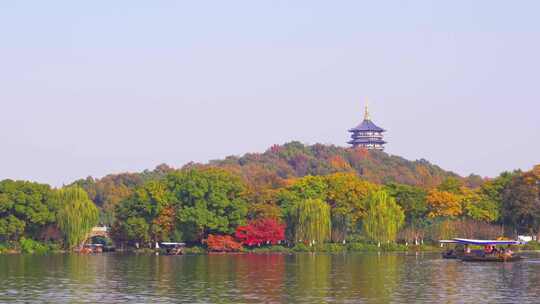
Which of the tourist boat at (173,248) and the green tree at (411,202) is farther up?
the green tree at (411,202)

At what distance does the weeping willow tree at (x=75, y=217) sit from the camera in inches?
3469

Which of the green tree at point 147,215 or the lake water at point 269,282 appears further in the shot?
the green tree at point 147,215

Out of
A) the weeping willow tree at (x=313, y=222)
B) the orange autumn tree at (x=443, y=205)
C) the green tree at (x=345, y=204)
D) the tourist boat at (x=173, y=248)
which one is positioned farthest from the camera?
the orange autumn tree at (x=443, y=205)

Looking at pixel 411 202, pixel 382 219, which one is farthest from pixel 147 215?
pixel 411 202

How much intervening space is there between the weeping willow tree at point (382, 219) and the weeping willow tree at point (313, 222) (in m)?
3.70

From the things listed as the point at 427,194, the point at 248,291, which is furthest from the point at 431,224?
the point at 248,291

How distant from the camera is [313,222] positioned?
87.9m

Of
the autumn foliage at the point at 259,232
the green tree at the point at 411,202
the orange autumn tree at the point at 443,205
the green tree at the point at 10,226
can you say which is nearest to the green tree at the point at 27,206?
the green tree at the point at 10,226

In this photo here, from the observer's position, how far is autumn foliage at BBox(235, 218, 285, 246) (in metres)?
88.1

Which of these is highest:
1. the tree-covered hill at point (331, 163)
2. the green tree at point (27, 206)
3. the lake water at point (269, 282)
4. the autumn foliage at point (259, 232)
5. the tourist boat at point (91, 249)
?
the tree-covered hill at point (331, 163)

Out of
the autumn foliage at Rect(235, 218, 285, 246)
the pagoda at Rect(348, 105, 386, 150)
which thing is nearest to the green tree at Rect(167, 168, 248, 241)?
the autumn foliage at Rect(235, 218, 285, 246)

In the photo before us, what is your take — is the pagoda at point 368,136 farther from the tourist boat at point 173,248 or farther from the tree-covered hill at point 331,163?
the tourist boat at point 173,248

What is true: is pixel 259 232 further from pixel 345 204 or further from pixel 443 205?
pixel 443 205

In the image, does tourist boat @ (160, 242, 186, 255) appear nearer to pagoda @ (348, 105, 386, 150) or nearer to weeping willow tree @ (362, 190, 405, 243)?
weeping willow tree @ (362, 190, 405, 243)
